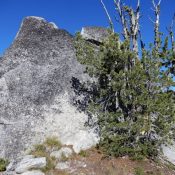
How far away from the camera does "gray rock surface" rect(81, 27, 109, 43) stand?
1030 inches

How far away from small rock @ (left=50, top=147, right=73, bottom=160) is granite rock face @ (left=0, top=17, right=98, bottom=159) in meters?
0.51

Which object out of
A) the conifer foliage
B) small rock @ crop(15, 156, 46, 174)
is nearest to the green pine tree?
the conifer foliage

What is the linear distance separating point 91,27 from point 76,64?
3378 millimetres

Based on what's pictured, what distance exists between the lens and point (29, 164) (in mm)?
19500

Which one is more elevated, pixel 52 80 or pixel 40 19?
pixel 40 19

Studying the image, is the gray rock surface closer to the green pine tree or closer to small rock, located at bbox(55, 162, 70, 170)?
the green pine tree

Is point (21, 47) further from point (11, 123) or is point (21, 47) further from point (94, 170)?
point (94, 170)

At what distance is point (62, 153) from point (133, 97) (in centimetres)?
456

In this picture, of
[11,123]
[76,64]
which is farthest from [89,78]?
[11,123]

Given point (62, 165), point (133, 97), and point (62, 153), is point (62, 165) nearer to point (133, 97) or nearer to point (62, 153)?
point (62, 153)

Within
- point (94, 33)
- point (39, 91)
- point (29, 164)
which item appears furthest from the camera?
point (94, 33)

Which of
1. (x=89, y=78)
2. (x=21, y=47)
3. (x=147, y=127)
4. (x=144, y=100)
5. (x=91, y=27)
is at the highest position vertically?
(x=91, y=27)

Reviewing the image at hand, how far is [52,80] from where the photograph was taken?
952 inches

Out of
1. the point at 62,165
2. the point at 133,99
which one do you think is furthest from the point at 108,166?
the point at 133,99
